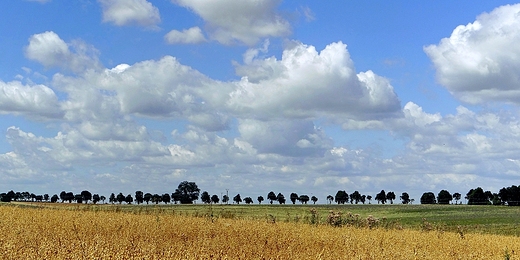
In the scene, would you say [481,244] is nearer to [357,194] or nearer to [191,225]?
[191,225]

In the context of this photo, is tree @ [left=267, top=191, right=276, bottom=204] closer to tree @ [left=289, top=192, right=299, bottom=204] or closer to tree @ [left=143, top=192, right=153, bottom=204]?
tree @ [left=289, top=192, right=299, bottom=204]

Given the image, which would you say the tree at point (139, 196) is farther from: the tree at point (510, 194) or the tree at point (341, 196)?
the tree at point (510, 194)

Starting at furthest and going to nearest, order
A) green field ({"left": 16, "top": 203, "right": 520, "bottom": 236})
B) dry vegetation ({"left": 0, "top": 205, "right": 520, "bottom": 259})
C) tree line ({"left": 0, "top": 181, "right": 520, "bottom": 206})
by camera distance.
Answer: tree line ({"left": 0, "top": 181, "right": 520, "bottom": 206}) → green field ({"left": 16, "top": 203, "right": 520, "bottom": 236}) → dry vegetation ({"left": 0, "top": 205, "right": 520, "bottom": 259})

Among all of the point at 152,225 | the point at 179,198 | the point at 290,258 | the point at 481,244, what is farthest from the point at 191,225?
the point at 179,198

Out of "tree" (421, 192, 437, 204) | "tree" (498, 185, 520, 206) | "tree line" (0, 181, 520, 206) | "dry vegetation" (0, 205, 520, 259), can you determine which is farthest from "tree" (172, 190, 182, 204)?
"dry vegetation" (0, 205, 520, 259)

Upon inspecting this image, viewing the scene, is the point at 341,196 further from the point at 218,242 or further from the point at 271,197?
the point at 218,242

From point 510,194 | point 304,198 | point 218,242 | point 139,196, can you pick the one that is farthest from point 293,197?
point 218,242

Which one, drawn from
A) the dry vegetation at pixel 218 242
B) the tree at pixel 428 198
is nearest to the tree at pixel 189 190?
the tree at pixel 428 198

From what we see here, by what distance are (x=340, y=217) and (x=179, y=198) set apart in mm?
135669

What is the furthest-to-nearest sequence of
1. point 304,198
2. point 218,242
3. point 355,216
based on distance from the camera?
point 304,198, point 355,216, point 218,242

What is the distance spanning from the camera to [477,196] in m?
171

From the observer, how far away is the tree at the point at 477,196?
16490 cm

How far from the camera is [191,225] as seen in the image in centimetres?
1794

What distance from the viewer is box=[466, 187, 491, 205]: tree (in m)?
165
